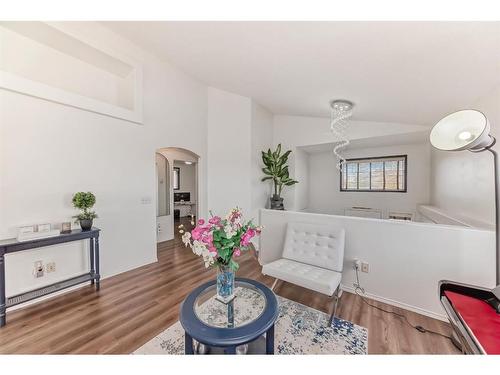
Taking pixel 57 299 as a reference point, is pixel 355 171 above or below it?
above

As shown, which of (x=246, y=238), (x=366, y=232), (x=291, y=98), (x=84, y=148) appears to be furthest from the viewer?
(x=291, y=98)

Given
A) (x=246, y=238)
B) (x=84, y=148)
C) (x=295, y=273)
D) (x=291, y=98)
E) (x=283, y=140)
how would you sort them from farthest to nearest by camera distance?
1. (x=283, y=140)
2. (x=291, y=98)
3. (x=84, y=148)
4. (x=295, y=273)
5. (x=246, y=238)

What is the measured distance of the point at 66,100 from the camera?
2.47m

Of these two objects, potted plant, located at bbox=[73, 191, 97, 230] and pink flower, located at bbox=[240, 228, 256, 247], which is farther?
potted plant, located at bbox=[73, 191, 97, 230]

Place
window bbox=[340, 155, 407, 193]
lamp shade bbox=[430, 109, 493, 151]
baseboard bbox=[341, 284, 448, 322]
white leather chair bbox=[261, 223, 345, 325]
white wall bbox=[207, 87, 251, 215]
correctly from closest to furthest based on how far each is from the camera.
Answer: lamp shade bbox=[430, 109, 493, 151]
baseboard bbox=[341, 284, 448, 322]
white leather chair bbox=[261, 223, 345, 325]
white wall bbox=[207, 87, 251, 215]
window bbox=[340, 155, 407, 193]

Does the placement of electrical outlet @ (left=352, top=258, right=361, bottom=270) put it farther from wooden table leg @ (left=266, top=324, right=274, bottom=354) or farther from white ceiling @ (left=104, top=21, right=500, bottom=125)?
white ceiling @ (left=104, top=21, right=500, bottom=125)

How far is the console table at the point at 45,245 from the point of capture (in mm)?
1920

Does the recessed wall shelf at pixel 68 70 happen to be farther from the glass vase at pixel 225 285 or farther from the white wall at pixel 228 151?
the glass vase at pixel 225 285

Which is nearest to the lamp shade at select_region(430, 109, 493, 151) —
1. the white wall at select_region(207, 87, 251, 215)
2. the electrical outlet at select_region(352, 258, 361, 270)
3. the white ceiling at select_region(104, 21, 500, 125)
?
the white ceiling at select_region(104, 21, 500, 125)

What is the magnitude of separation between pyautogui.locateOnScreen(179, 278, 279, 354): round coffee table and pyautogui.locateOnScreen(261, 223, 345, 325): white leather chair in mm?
651

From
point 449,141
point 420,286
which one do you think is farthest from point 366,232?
point 449,141

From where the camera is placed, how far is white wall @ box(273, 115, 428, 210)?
13.3 feet
